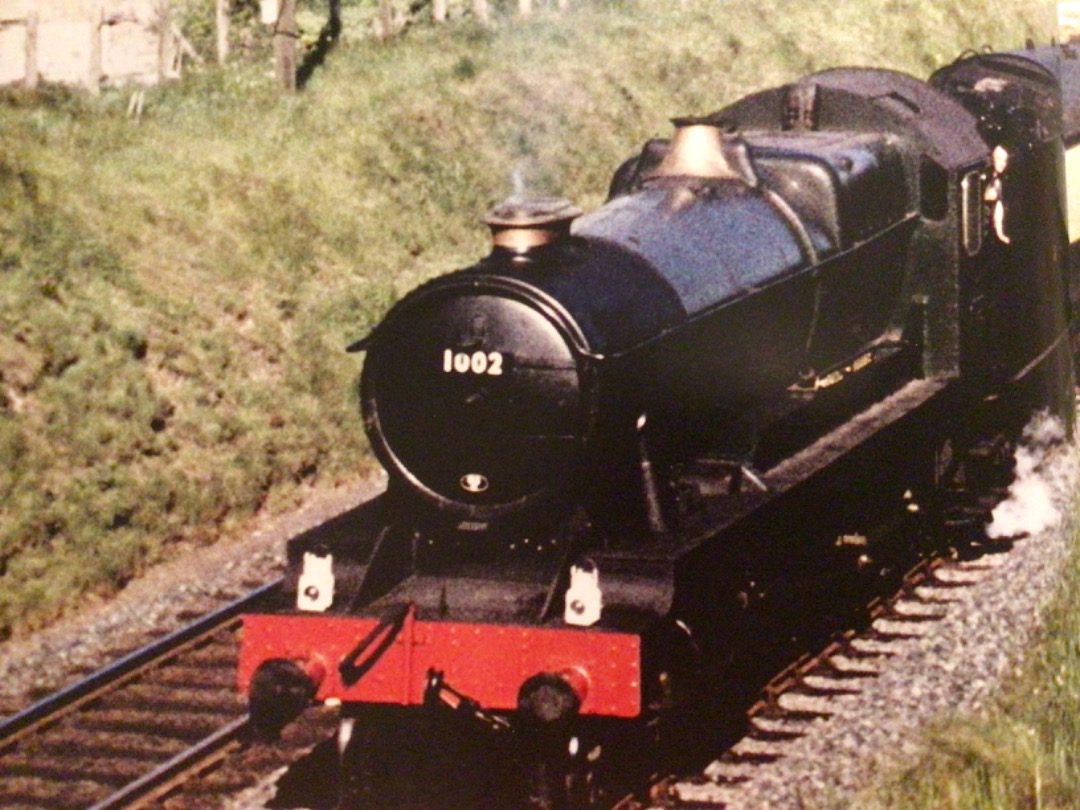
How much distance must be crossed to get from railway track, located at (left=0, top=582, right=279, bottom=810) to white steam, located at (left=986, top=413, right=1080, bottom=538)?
17.4ft

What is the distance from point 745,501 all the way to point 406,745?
2.09m

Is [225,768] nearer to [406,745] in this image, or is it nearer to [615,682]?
[406,745]

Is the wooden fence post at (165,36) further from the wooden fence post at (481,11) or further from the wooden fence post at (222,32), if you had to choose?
the wooden fence post at (481,11)

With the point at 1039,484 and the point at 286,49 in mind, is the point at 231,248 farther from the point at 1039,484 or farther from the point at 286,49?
the point at 1039,484

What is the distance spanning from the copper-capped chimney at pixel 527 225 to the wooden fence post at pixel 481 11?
14625 millimetres

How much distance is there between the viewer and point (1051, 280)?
12.9 metres

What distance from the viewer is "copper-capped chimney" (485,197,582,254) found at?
24.3 feet

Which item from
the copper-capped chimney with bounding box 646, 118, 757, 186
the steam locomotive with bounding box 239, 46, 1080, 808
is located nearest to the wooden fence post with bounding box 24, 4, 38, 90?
the steam locomotive with bounding box 239, 46, 1080, 808

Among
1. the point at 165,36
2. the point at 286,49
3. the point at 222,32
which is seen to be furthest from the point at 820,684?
the point at 222,32

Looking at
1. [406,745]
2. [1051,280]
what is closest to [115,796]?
[406,745]

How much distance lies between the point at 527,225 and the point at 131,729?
11.6 ft

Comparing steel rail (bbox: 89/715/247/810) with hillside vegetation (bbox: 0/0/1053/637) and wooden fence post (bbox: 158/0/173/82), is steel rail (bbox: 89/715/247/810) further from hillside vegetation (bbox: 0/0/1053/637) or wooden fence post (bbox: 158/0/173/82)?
wooden fence post (bbox: 158/0/173/82)

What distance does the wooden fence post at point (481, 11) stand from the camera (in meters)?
21.7

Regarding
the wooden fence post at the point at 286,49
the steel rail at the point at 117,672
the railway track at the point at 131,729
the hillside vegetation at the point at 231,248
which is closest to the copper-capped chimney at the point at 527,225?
the hillside vegetation at the point at 231,248
